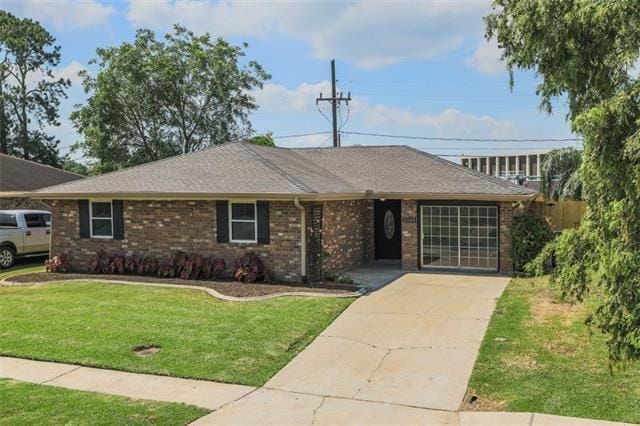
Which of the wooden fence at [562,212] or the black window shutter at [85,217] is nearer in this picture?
the black window shutter at [85,217]

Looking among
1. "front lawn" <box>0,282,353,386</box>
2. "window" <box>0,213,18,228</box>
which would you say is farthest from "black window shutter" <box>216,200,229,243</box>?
"window" <box>0,213,18,228</box>

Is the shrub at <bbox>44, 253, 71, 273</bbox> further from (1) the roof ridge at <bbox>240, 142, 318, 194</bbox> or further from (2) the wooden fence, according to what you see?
(2) the wooden fence

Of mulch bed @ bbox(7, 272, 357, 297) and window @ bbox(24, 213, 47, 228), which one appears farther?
window @ bbox(24, 213, 47, 228)

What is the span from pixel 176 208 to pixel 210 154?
323cm

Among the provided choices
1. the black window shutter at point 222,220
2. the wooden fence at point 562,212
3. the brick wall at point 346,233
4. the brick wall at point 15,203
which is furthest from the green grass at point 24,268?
the wooden fence at point 562,212

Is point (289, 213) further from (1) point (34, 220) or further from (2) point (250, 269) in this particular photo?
(1) point (34, 220)

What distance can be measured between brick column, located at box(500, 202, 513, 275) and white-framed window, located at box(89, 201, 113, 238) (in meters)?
10.9

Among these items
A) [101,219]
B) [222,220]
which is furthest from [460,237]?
[101,219]

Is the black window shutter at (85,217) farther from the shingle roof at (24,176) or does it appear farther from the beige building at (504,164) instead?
the beige building at (504,164)

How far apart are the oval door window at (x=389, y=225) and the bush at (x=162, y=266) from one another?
5669mm

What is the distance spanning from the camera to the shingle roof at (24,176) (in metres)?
25.6

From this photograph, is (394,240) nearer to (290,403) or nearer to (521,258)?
(521,258)

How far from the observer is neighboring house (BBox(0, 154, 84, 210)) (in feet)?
77.7

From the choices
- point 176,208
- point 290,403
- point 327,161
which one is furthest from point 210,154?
point 290,403
